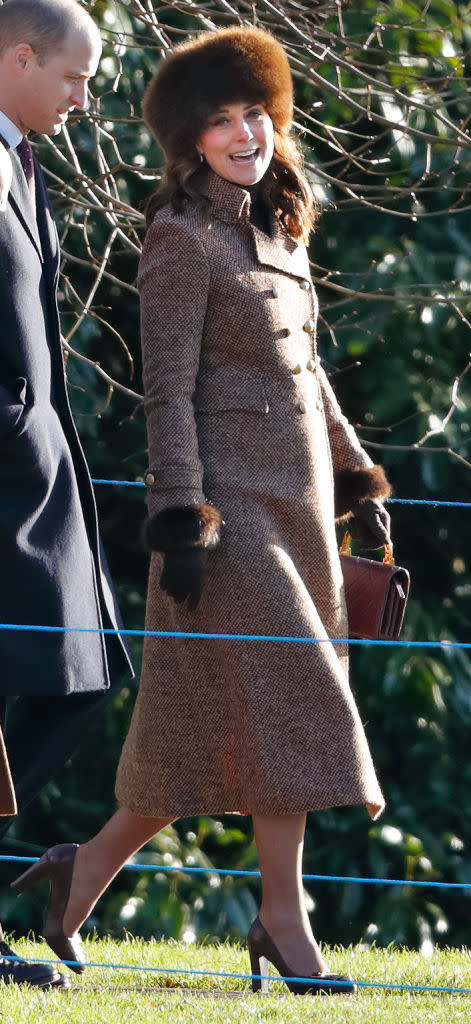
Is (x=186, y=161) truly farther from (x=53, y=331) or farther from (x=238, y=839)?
(x=238, y=839)

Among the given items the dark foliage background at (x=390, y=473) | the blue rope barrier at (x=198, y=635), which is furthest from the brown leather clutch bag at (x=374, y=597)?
the dark foliage background at (x=390, y=473)

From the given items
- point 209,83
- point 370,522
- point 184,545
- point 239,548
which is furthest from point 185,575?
point 209,83

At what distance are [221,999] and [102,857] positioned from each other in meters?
0.36

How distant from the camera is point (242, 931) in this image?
19.9 ft

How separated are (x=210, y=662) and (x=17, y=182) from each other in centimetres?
Answer: 95

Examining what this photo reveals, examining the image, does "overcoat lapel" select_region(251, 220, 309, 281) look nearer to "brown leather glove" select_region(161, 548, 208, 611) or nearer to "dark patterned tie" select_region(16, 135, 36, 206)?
"dark patterned tie" select_region(16, 135, 36, 206)

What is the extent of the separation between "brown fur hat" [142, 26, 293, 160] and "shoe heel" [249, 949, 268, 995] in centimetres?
154

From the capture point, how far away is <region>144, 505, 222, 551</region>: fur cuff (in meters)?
3.06

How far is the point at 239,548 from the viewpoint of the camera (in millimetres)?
3205

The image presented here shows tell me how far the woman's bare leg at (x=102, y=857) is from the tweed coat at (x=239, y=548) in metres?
0.06

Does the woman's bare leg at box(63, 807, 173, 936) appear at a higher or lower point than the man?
lower

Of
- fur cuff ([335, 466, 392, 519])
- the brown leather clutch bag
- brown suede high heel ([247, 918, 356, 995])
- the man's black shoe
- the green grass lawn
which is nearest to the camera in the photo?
the green grass lawn

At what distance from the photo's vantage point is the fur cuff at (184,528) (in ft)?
10.0

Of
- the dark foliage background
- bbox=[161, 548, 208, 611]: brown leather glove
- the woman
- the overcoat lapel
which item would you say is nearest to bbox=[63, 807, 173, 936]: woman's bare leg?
the woman
